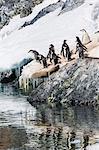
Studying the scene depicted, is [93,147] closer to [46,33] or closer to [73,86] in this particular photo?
[73,86]

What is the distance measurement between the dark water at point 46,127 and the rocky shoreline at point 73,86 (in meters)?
1.40

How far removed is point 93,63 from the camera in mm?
44375

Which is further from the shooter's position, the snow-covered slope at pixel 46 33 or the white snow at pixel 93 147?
the snow-covered slope at pixel 46 33

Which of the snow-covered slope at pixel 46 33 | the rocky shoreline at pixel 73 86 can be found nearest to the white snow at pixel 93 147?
the rocky shoreline at pixel 73 86

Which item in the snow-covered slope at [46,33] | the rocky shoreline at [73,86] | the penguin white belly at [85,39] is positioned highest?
the snow-covered slope at [46,33]

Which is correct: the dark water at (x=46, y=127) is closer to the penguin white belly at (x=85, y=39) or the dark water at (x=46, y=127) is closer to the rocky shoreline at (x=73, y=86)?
the rocky shoreline at (x=73, y=86)

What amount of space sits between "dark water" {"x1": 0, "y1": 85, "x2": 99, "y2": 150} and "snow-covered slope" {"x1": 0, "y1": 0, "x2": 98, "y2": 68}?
15.8 metres

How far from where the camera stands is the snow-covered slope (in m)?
60.2

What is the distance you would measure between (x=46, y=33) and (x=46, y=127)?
3413 cm

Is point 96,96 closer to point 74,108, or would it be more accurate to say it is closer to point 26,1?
point 74,108

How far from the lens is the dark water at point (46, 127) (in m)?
26.8

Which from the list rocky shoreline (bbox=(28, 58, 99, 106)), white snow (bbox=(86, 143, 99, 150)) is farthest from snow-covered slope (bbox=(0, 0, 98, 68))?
white snow (bbox=(86, 143, 99, 150))

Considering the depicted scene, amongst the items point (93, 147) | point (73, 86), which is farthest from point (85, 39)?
point (93, 147)

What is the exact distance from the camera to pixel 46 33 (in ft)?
215
